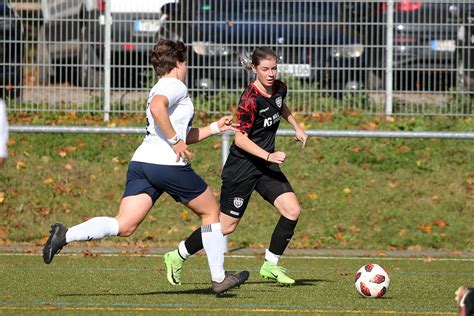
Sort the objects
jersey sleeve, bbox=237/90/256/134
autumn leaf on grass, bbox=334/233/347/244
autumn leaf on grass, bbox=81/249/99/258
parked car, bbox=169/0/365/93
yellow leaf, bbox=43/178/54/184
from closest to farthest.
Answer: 1. jersey sleeve, bbox=237/90/256/134
2. autumn leaf on grass, bbox=81/249/99/258
3. autumn leaf on grass, bbox=334/233/347/244
4. yellow leaf, bbox=43/178/54/184
5. parked car, bbox=169/0/365/93

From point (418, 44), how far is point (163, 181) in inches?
375

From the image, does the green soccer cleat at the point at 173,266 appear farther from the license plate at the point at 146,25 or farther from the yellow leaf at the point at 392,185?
the license plate at the point at 146,25

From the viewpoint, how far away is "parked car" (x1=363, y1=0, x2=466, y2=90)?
58.3 ft

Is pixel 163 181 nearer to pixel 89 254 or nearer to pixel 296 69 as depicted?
pixel 89 254

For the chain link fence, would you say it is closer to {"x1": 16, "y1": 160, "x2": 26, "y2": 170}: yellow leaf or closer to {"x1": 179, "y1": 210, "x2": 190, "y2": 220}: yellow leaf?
{"x1": 16, "y1": 160, "x2": 26, "y2": 170}: yellow leaf

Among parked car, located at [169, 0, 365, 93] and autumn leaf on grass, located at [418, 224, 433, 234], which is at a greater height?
parked car, located at [169, 0, 365, 93]

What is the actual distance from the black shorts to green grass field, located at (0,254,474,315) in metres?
0.74

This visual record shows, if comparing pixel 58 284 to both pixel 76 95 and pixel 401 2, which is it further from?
pixel 401 2

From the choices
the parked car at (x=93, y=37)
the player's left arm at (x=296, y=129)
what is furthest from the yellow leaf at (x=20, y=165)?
the player's left arm at (x=296, y=129)

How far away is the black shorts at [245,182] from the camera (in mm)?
10719

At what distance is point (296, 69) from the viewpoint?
1784 cm

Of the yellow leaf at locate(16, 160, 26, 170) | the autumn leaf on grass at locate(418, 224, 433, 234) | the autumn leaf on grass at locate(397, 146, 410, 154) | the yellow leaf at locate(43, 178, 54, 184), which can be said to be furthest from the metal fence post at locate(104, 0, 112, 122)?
the autumn leaf on grass at locate(418, 224, 433, 234)

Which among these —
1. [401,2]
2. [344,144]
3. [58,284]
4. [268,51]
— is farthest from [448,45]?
[58,284]

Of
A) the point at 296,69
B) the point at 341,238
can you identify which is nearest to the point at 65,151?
the point at 296,69
